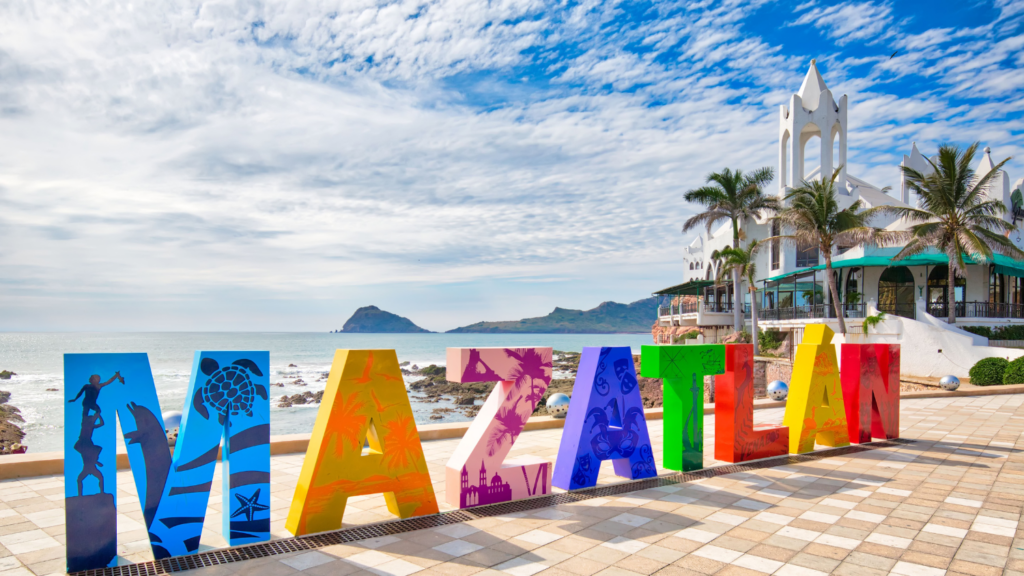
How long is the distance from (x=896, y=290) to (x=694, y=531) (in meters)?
36.1

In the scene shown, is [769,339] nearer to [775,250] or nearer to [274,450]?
[775,250]

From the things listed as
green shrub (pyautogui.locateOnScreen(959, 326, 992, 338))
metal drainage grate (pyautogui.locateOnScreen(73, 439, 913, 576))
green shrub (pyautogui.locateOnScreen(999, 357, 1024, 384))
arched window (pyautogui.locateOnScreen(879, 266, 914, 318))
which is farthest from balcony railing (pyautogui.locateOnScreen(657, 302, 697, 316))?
metal drainage grate (pyautogui.locateOnScreen(73, 439, 913, 576))

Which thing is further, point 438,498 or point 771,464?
point 771,464

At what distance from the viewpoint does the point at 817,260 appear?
4153 cm

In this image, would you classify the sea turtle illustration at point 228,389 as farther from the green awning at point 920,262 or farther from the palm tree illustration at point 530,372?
the green awning at point 920,262

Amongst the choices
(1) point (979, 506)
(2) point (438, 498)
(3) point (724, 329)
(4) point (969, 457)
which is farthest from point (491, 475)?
(3) point (724, 329)

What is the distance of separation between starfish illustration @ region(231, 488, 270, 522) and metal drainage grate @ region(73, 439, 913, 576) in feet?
0.92

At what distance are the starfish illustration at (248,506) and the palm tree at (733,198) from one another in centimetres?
3791

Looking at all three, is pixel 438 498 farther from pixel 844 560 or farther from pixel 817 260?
pixel 817 260

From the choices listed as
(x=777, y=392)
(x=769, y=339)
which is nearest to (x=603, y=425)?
(x=777, y=392)

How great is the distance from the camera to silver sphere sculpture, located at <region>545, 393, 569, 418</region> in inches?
523

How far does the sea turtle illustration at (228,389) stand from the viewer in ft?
17.9

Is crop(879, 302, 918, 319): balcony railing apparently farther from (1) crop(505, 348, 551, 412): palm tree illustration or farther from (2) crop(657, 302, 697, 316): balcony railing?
(1) crop(505, 348, 551, 412): palm tree illustration

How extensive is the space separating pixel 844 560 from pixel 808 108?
4838cm
